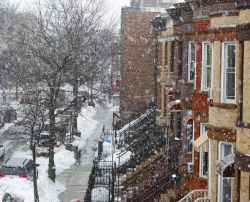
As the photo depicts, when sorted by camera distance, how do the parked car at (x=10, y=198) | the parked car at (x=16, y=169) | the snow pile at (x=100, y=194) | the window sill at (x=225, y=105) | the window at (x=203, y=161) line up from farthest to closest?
the parked car at (x=16, y=169), the snow pile at (x=100, y=194), the parked car at (x=10, y=198), the window at (x=203, y=161), the window sill at (x=225, y=105)

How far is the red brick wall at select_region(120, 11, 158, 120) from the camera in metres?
43.2

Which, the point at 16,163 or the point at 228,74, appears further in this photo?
the point at 16,163

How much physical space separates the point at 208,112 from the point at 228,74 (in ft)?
8.59

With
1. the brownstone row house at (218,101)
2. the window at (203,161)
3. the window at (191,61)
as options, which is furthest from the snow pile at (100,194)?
the window at (203,161)

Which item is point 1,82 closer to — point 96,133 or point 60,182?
point 96,133

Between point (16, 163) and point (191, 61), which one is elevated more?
point (191, 61)

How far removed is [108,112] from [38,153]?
29.3 meters

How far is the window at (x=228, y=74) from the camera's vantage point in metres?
13.6

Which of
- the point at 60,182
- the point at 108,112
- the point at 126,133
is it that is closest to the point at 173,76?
the point at 60,182

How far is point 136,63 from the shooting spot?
4325cm

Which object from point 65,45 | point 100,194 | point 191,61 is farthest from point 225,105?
point 65,45

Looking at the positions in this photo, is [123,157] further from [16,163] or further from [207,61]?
[207,61]

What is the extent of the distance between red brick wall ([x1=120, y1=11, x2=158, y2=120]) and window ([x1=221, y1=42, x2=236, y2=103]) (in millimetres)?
29168

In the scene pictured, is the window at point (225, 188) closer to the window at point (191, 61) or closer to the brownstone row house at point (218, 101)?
the brownstone row house at point (218, 101)
